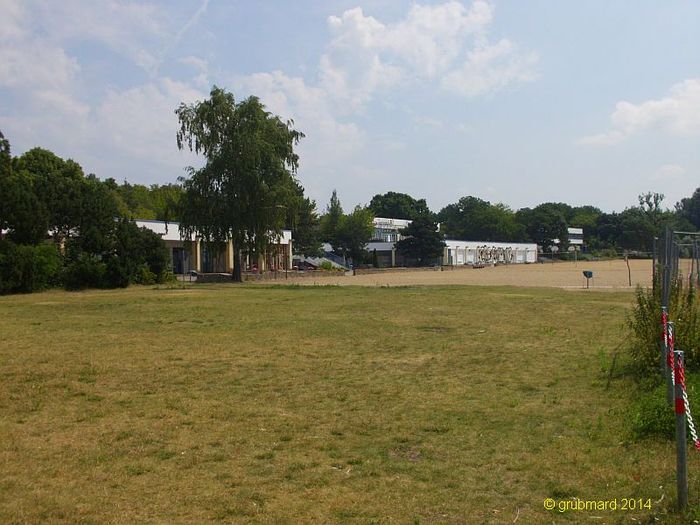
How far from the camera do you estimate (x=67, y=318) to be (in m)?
21.1

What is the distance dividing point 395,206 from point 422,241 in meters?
56.2

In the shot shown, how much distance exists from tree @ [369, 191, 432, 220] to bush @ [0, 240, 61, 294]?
396 ft

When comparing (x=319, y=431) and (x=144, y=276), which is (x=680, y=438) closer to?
(x=319, y=431)

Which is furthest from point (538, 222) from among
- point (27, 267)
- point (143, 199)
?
point (27, 267)

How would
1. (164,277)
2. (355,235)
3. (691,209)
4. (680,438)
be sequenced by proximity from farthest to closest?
1. (691,209)
2. (355,235)
3. (164,277)
4. (680,438)

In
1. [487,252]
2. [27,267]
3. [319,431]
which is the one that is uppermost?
[487,252]

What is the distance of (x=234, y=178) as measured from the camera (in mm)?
45812

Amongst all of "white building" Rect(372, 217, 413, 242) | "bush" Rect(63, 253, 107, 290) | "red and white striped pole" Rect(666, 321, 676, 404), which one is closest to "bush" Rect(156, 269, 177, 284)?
"bush" Rect(63, 253, 107, 290)

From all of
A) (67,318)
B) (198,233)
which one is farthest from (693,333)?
(198,233)

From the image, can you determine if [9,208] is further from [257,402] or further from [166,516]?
[166,516]

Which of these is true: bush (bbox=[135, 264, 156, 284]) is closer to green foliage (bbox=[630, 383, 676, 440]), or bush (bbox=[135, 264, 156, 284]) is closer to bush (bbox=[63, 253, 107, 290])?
bush (bbox=[63, 253, 107, 290])

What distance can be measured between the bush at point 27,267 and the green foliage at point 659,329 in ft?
111

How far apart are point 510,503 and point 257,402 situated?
14.7 feet

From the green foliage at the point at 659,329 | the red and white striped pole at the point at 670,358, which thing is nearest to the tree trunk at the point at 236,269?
the green foliage at the point at 659,329
